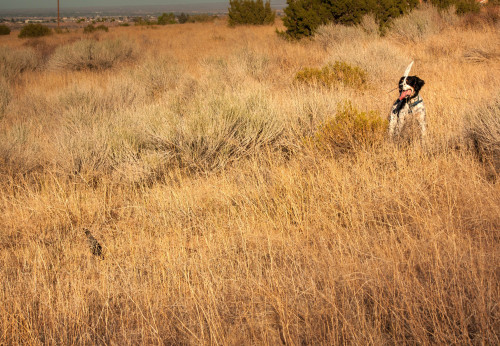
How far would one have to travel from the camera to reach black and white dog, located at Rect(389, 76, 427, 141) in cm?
426

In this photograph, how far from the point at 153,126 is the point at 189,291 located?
3084 millimetres

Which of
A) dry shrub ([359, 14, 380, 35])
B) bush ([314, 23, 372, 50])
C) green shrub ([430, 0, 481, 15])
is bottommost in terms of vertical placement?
bush ([314, 23, 372, 50])

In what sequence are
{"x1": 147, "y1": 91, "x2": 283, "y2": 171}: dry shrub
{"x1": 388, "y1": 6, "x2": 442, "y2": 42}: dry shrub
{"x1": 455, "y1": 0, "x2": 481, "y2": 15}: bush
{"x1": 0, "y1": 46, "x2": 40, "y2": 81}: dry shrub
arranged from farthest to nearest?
{"x1": 455, "y1": 0, "x2": 481, "y2": 15}: bush
{"x1": 388, "y1": 6, "x2": 442, "y2": 42}: dry shrub
{"x1": 0, "y1": 46, "x2": 40, "y2": 81}: dry shrub
{"x1": 147, "y1": 91, "x2": 283, "y2": 171}: dry shrub

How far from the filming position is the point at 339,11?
13.3 m

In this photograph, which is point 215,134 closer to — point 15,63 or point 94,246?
point 94,246

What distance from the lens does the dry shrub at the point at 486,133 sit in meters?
3.75

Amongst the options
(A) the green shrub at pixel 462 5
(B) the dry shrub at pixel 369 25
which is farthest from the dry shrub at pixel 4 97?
(A) the green shrub at pixel 462 5

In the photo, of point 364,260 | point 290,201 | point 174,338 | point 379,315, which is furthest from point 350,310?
point 290,201

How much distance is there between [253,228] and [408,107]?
244 centimetres

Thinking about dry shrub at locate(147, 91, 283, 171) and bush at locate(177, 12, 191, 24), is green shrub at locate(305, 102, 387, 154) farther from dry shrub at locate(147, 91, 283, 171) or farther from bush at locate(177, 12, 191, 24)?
bush at locate(177, 12, 191, 24)

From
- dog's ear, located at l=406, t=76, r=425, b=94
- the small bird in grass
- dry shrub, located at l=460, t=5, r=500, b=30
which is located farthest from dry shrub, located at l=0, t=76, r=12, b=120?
dry shrub, located at l=460, t=5, r=500, b=30

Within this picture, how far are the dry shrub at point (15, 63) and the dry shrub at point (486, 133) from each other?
11.2 meters

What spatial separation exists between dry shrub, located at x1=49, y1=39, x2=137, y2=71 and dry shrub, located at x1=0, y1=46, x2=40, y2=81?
2.19 feet

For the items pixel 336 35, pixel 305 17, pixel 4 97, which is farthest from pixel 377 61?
pixel 4 97
